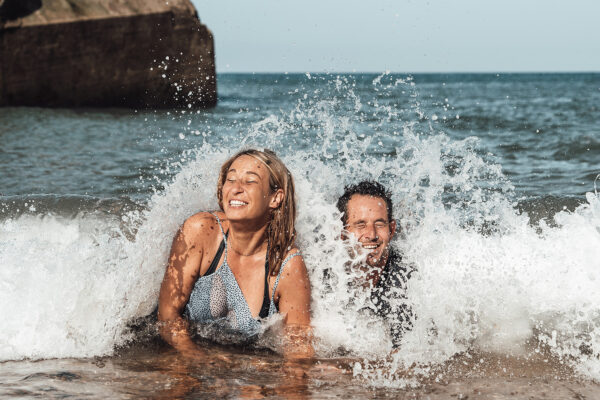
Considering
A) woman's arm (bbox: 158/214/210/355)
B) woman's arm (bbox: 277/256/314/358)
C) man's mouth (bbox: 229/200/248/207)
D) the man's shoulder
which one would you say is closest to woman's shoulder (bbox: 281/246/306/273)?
woman's arm (bbox: 277/256/314/358)

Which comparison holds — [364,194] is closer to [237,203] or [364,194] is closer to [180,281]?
[237,203]

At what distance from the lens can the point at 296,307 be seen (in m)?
3.74

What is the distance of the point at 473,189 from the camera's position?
7.19 m

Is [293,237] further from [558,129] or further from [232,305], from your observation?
[558,129]

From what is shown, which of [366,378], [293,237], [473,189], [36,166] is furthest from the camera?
[36,166]

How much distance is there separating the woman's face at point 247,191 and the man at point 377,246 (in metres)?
0.58

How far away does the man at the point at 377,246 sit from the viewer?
160 inches

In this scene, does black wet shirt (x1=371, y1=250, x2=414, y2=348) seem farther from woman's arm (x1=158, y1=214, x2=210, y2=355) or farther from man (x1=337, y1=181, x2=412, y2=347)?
woman's arm (x1=158, y1=214, x2=210, y2=355)

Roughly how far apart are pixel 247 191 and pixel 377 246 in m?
0.89

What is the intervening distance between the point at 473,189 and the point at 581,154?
11.7 feet

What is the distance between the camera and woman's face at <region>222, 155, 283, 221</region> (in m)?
3.68

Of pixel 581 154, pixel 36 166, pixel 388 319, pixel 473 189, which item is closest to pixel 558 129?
pixel 581 154

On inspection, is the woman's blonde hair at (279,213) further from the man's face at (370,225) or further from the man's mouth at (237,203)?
the man's face at (370,225)

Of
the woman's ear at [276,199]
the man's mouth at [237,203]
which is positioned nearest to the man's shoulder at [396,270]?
the woman's ear at [276,199]
